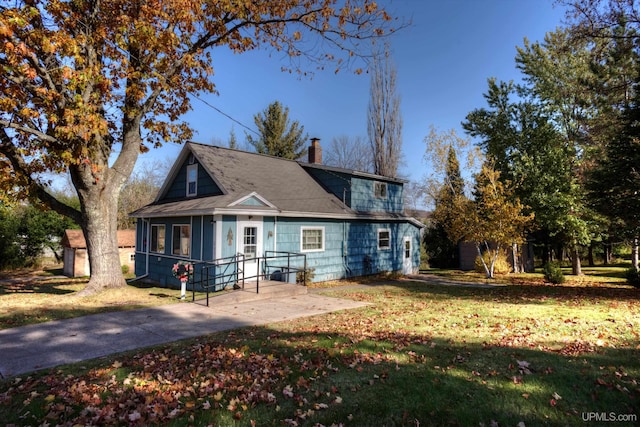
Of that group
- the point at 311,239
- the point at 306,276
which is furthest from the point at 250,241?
the point at 311,239

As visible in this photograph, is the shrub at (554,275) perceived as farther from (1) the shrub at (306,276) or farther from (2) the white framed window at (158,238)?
(2) the white framed window at (158,238)

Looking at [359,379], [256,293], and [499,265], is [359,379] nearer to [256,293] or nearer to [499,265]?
[256,293]

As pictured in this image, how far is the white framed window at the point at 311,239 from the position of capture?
1548 cm

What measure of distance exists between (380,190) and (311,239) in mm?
5745

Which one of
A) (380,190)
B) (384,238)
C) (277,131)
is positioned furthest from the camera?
(277,131)

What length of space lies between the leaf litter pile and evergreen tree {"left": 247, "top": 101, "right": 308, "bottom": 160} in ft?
91.0

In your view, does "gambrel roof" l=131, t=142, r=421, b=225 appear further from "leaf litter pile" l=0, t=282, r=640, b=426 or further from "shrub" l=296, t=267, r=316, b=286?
"leaf litter pile" l=0, t=282, r=640, b=426

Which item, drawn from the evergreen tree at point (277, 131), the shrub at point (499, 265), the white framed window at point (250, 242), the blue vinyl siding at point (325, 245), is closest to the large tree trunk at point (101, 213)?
the blue vinyl siding at point (325, 245)

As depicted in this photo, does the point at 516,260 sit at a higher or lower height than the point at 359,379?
higher

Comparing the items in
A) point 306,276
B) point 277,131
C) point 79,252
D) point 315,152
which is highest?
point 277,131

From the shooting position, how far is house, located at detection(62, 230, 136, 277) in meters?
22.1

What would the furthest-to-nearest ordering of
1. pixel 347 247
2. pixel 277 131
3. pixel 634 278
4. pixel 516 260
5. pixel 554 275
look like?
pixel 277 131, pixel 516 260, pixel 347 247, pixel 554 275, pixel 634 278

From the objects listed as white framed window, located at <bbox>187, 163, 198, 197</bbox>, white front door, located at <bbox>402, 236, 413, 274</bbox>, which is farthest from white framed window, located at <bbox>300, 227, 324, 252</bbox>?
white front door, located at <bbox>402, 236, 413, 274</bbox>

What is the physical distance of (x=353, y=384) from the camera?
14.9 feet
